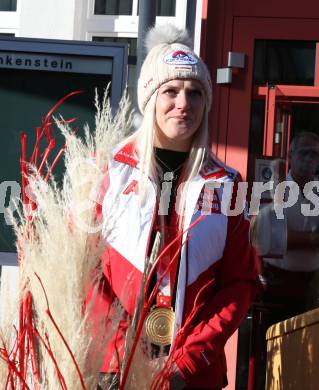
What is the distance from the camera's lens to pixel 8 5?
20.0 ft

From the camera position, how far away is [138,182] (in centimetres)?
287

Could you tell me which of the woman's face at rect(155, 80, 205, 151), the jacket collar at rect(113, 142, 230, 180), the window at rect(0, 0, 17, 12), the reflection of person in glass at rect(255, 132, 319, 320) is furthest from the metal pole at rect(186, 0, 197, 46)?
the window at rect(0, 0, 17, 12)

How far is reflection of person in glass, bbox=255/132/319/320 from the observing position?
16.6 ft

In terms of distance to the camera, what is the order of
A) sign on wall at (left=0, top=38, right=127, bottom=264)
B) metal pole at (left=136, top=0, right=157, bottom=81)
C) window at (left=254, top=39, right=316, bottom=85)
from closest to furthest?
metal pole at (left=136, top=0, right=157, bottom=81) → sign on wall at (left=0, top=38, right=127, bottom=264) → window at (left=254, top=39, right=316, bottom=85)

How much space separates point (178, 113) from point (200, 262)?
429mm

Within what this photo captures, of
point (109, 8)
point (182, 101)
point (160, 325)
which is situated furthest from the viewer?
point (109, 8)

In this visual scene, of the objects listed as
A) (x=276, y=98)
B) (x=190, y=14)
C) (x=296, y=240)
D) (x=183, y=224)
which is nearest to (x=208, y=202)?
(x=183, y=224)

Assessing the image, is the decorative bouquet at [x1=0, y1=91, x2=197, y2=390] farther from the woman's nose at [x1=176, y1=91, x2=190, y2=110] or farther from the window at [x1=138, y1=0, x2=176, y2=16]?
the window at [x1=138, y1=0, x2=176, y2=16]

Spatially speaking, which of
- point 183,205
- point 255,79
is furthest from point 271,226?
point 183,205

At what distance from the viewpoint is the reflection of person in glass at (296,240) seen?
200 inches

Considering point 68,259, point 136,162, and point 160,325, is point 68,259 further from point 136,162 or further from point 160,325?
point 136,162

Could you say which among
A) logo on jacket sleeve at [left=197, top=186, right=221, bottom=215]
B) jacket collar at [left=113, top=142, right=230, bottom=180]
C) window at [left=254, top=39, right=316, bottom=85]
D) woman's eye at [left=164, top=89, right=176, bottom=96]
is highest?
window at [left=254, top=39, right=316, bottom=85]

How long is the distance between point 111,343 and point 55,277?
8.0 inches

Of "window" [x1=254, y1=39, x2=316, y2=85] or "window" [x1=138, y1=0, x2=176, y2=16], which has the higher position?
"window" [x1=138, y1=0, x2=176, y2=16]
